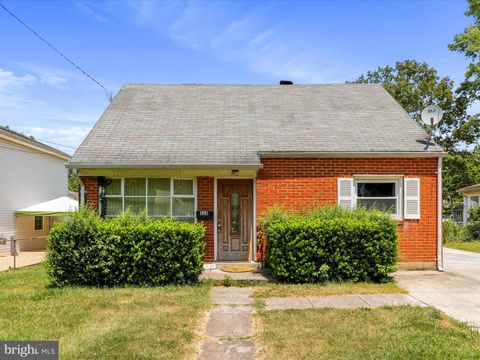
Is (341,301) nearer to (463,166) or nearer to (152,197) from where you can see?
(152,197)

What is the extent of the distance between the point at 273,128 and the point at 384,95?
4788mm

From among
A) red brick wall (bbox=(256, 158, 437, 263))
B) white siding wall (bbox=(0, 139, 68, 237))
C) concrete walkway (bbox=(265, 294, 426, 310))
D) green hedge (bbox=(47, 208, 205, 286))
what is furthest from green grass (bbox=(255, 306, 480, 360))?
white siding wall (bbox=(0, 139, 68, 237))

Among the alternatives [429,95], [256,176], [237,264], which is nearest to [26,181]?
[237,264]

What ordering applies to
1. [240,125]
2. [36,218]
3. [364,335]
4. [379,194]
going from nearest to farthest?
1. [364,335]
2. [379,194]
3. [240,125]
4. [36,218]

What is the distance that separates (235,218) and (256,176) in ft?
4.44

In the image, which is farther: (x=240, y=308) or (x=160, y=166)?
(x=160, y=166)

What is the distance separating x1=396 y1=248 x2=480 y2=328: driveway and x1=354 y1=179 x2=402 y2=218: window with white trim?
67.5 inches

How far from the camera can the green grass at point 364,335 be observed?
4730 millimetres

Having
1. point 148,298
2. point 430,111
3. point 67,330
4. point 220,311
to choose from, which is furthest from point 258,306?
point 430,111

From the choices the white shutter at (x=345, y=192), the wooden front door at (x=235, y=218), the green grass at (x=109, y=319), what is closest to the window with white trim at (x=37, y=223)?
the green grass at (x=109, y=319)

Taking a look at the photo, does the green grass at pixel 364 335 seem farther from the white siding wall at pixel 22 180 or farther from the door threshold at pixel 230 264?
the white siding wall at pixel 22 180

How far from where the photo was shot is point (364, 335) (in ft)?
17.5

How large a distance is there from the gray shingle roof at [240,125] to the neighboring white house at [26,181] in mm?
7035

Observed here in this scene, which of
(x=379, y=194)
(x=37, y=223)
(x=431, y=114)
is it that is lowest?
(x=37, y=223)
